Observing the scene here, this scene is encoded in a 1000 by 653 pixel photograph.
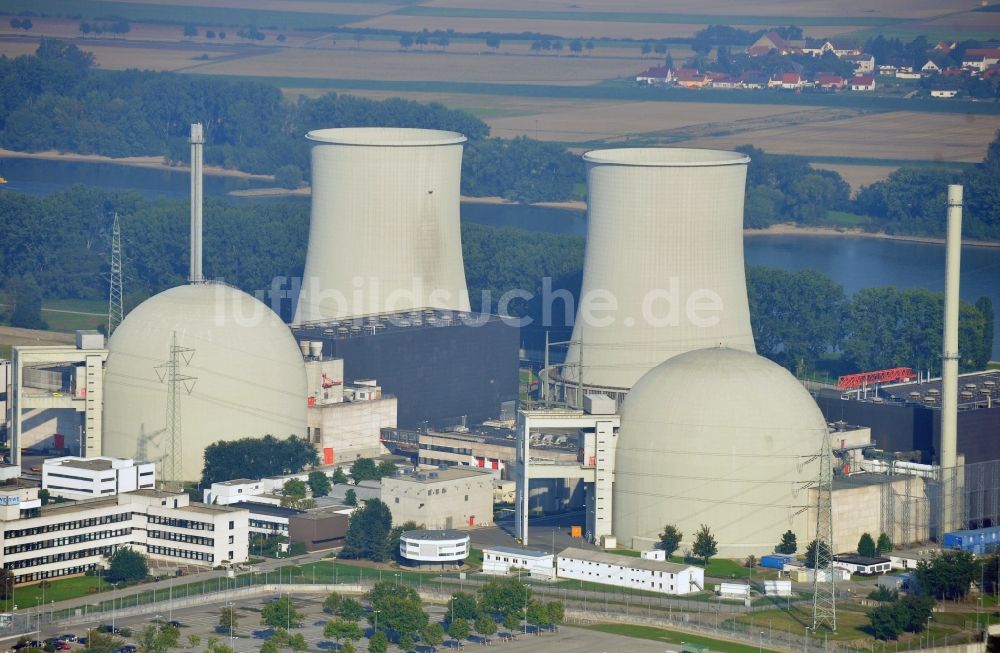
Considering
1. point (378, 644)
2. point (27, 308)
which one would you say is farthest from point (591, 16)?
point (378, 644)

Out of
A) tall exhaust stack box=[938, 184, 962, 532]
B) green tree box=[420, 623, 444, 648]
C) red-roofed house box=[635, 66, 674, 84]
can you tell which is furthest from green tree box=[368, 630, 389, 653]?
red-roofed house box=[635, 66, 674, 84]

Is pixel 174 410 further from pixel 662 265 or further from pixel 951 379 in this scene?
pixel 951 379

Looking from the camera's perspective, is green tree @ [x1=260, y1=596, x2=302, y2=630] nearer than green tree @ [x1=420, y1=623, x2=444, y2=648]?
No

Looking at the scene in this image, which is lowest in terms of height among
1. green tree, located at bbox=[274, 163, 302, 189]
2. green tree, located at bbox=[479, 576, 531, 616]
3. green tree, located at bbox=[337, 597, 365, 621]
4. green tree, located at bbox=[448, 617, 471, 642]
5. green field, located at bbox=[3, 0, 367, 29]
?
green tree, located at bbox=[448, 617, 471, 642]

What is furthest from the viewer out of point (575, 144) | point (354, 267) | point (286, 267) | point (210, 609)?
point (575, 144)

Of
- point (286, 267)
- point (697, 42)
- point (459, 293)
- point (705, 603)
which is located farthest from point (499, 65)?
point (705, 603)

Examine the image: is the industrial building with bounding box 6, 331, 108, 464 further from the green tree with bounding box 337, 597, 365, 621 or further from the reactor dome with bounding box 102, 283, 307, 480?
the green tree with bounding box 337, 597, 365, 621

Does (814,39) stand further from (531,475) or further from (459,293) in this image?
(531,475)
